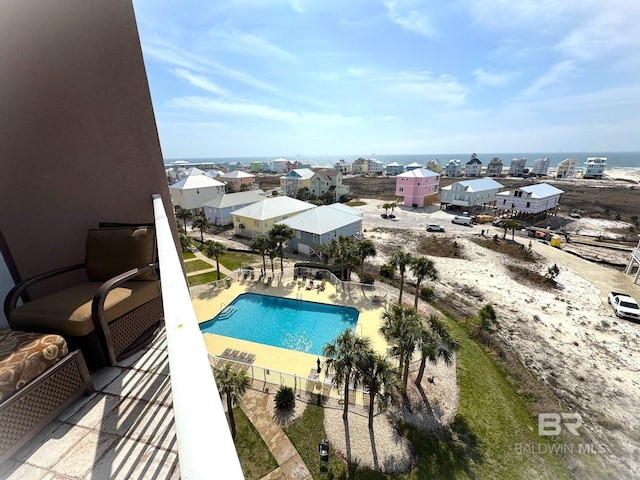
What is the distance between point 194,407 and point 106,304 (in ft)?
12.0

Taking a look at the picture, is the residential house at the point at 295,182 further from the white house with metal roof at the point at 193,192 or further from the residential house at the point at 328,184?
the white house with metal roof at the point at 193,192

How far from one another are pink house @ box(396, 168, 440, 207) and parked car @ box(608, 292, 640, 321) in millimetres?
34456

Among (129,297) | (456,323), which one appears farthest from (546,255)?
(129,297)

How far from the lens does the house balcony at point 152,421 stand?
1127mm

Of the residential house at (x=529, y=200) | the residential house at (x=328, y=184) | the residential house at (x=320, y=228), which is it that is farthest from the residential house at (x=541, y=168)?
the residential house at (x=320, y=228)

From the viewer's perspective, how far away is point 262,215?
32875mm

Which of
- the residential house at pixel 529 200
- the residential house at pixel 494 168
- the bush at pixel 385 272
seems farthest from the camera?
the residential house at pixel 494 168

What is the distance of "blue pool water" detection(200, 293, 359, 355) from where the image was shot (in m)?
16.4

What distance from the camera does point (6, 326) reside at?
4.36 meters

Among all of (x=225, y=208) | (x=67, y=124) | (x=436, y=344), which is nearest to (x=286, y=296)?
(x=436, y=344)

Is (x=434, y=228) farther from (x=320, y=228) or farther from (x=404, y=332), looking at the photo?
(x=404, y=332)

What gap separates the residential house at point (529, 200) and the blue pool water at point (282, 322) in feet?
121

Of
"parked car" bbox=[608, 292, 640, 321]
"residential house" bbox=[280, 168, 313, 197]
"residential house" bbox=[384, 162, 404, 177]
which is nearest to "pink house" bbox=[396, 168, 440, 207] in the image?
"residential house" bbox=[280, 168, 313, 197]

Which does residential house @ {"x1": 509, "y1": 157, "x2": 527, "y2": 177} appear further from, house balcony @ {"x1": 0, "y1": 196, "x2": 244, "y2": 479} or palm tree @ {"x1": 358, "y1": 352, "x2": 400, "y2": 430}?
house balcony @ {"x1": 0, "y1": 196, "x2": 244, "y2": 479}
